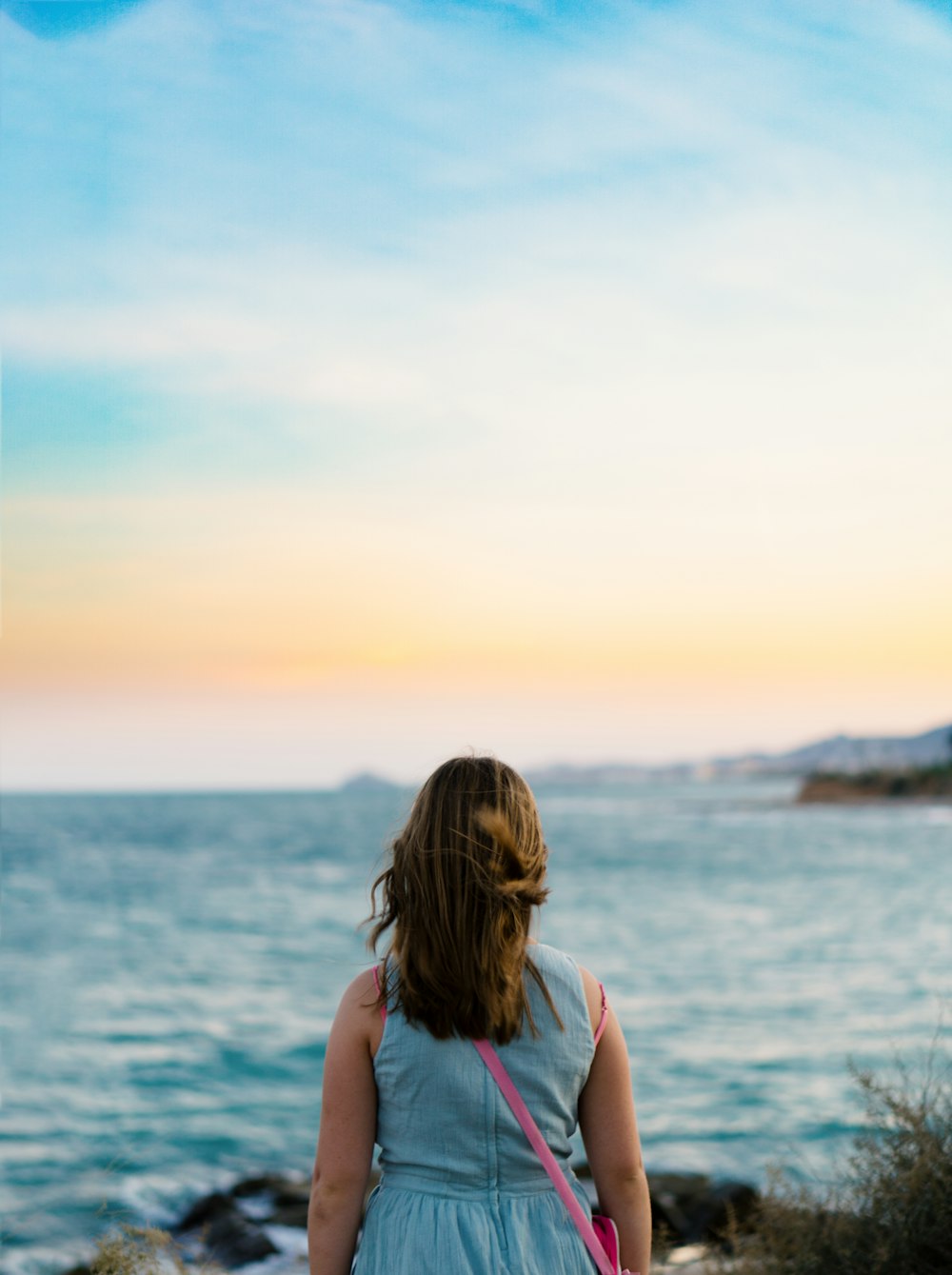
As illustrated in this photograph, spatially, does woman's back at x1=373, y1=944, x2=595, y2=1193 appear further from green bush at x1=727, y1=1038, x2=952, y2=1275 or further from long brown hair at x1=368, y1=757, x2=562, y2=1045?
green bush at x1=727, y1=1038, x2=952, y2=1275

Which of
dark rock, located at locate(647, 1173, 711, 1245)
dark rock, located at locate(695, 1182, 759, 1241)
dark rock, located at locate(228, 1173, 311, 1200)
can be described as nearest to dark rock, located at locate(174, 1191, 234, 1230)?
dark rock, located at locate(228, 1173, 311, 1200)

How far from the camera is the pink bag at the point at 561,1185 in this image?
2178 millimetres

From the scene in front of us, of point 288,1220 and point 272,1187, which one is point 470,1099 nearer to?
point 288,1220

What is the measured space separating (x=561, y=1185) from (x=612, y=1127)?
164mm

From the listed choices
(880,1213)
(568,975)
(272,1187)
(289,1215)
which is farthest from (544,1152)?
(272,1187)

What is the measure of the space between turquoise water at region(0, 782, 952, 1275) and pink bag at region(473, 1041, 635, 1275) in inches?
20.9

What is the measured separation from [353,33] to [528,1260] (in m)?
6.62

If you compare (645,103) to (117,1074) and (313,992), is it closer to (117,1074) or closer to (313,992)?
(117,1074)

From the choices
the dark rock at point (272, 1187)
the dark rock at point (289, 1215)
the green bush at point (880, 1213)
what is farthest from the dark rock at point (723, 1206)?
the dark rock at point (272, 1187)

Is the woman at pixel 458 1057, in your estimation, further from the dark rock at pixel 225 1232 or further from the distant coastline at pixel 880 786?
the distant coastline at pixel 880 786

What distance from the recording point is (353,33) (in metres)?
6.81

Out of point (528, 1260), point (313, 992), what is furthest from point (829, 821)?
point (528, 1260)

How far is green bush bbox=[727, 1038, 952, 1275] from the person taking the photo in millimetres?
4363

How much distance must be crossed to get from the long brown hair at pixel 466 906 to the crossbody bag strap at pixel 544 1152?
0.04 m
